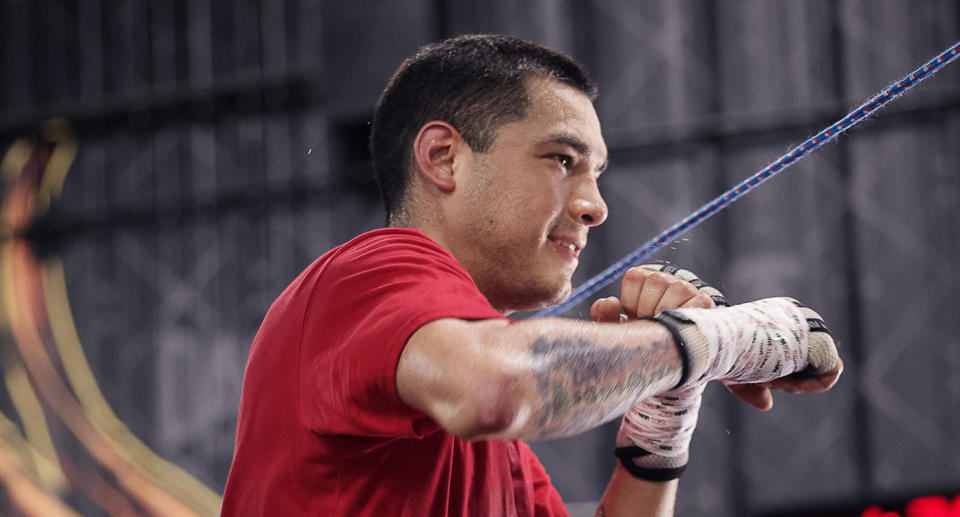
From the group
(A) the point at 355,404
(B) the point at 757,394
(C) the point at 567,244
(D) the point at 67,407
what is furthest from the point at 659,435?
(D) the point at 67,407

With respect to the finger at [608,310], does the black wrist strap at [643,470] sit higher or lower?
lower

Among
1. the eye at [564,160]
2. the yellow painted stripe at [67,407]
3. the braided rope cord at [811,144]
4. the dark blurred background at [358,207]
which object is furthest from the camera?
the yellow painted stripe at [67,407]

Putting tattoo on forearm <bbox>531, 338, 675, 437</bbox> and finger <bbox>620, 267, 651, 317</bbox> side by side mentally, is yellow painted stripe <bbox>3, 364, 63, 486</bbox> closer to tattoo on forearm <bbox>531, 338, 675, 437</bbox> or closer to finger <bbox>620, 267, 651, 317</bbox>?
finger <bbox>620, 267, 651, 317</bbox>

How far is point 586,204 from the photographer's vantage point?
129 centimetres

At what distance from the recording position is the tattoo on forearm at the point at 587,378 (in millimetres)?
838

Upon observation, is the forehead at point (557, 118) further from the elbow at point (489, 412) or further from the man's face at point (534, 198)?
the elbow at point (489, 412)

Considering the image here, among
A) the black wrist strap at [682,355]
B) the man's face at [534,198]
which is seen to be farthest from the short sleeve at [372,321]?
the man's face at [534,198]

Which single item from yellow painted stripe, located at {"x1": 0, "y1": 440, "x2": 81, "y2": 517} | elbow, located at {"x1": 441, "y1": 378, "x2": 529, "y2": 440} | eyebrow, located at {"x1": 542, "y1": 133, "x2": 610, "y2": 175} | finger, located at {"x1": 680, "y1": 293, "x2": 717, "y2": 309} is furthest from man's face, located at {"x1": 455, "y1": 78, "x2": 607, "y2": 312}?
yellow painted stripe, located at {"x1": 0, "y1": 440, "x2": 81, "y2": 517}

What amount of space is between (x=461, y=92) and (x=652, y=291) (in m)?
0.44

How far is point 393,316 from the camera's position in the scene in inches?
33.5

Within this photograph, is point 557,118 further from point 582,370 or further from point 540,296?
point 582,370

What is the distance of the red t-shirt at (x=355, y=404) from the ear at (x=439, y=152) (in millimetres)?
306

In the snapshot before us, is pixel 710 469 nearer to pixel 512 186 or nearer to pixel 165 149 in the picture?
pixel 512 186

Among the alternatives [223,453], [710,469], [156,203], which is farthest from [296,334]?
[156,203]
